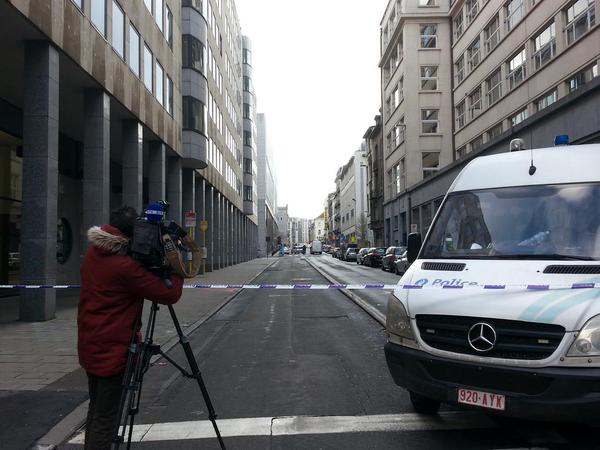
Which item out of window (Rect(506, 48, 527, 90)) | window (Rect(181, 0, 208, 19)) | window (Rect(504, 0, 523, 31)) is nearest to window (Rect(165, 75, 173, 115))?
window (Rect(181, 0, 208, 19))

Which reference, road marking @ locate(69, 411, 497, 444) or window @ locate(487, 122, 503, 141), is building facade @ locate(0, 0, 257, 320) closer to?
road marking @ locate(69, 411, 497, 444)

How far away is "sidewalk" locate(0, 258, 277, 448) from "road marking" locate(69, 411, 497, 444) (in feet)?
2.14

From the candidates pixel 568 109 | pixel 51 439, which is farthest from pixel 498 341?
pixel 568 109

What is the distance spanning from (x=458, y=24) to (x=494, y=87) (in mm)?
12035

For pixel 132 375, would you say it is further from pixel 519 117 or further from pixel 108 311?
pixel 519 117

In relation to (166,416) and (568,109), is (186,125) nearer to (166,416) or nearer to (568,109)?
(568,109)

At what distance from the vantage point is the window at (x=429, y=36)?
43953mm

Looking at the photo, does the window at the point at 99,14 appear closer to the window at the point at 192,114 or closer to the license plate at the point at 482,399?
the window at the point at 192,114

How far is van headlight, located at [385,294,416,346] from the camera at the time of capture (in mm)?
4422

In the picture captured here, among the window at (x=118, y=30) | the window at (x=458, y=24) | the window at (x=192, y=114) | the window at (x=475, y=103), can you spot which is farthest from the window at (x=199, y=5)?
the window at (x=458, y=24)

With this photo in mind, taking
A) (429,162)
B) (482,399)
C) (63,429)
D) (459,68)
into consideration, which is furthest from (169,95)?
(429,162)

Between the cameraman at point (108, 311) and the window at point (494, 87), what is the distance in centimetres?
3115

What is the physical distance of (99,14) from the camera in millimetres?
14680

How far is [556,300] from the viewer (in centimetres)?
378
